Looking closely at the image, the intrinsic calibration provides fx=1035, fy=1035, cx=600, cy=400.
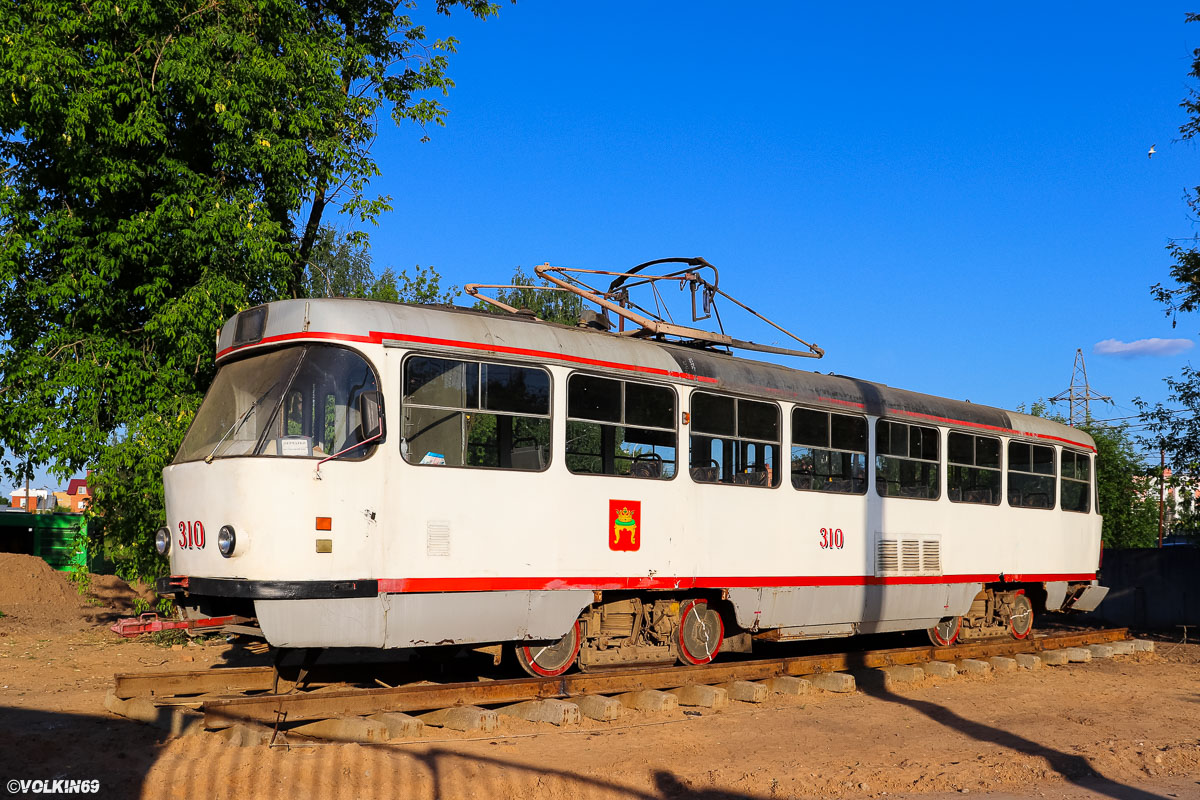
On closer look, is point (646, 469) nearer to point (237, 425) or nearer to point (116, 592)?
point (237, 425)

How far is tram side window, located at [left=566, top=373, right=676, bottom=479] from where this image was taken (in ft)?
30.7

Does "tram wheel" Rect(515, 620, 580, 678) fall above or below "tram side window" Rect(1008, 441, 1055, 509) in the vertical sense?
below

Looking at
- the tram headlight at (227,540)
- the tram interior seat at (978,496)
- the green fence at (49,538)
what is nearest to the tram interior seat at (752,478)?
the tram interior seat at (978,496)

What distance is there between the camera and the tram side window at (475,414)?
8.44 meters

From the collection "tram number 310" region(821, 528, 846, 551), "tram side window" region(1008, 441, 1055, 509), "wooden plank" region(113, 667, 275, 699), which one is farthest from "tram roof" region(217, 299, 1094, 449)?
"wooden plank" region(113, 667, 275, 699)

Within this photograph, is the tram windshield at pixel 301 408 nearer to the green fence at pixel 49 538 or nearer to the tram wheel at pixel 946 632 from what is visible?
the tram wheel at pixel 946 632

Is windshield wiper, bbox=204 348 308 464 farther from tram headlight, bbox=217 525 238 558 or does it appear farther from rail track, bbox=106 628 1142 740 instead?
rail track, bbox=106 628 1142 740

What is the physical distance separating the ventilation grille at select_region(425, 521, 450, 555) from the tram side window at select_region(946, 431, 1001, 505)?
25.4 ft

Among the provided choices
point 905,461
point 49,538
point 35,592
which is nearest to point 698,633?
point 905,461

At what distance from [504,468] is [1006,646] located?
846 centimetres

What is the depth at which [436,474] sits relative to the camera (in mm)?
8398

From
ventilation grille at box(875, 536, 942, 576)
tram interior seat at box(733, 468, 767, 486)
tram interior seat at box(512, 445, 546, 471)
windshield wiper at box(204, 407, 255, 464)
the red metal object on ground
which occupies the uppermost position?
windshield wiper at box(204, 407, 255, 464)

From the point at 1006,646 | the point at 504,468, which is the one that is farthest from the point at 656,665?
the point at 1006,646

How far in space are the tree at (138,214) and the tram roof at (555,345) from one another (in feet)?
12.6
